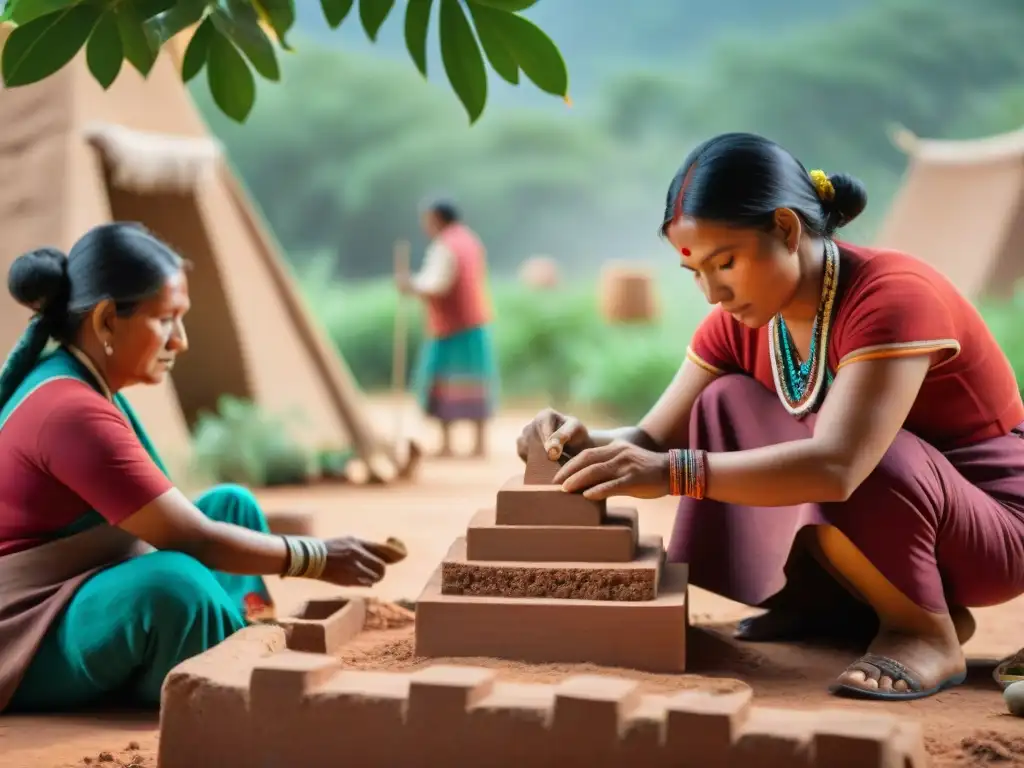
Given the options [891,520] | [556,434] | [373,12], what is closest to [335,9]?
[373,12]

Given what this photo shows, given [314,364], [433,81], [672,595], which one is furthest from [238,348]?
[433,81]

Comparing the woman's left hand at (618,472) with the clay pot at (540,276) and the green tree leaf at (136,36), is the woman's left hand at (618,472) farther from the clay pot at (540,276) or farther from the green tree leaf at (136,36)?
the clay pot at (540,276)

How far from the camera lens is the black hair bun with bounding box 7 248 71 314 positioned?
107 inches

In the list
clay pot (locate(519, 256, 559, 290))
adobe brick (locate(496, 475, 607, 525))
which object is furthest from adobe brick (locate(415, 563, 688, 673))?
clay pot (locate(519, 256, 559, 290))

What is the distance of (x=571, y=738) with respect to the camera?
1.93 metres

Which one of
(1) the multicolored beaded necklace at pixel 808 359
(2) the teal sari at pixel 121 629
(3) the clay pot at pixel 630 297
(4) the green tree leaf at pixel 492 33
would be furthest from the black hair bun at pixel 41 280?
(3) the clay pot at pixel 630 297

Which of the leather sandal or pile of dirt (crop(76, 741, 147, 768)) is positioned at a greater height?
the leather sandal

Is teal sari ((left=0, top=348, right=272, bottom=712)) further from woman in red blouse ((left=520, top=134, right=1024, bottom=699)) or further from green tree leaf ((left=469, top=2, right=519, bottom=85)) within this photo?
green tree leaf ((left=469, top=2, right=519, bottom=85))

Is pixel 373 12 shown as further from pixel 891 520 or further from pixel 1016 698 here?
pixel 1016 698

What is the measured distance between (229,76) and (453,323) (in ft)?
21.3

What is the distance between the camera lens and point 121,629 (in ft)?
8.38

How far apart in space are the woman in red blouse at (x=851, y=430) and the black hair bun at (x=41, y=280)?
1.09 m

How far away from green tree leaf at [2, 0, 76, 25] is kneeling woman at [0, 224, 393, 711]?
0.76m

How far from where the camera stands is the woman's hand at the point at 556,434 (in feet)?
8.52
